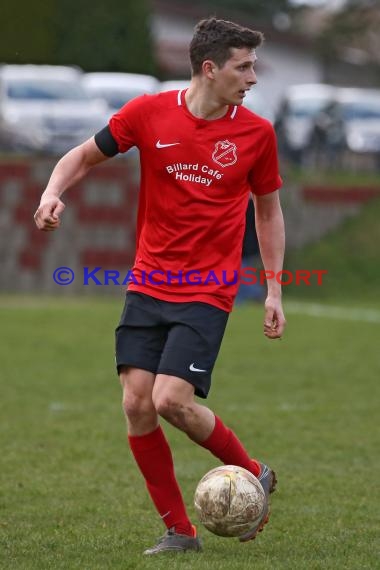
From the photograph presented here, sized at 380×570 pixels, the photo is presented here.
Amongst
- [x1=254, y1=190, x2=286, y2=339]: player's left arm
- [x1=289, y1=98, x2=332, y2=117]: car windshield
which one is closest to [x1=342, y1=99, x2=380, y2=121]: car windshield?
[x1=289, y1=98, x2=332, y2=117]: car windshield

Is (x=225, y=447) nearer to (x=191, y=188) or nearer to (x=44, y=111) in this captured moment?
(x=191, y=188)

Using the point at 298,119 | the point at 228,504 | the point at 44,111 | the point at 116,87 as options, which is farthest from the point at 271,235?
the point at 298,119

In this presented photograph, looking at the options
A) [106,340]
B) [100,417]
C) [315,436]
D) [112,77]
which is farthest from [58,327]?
[112,77]

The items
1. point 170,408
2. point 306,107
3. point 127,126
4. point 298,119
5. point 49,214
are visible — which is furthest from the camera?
point 306,107

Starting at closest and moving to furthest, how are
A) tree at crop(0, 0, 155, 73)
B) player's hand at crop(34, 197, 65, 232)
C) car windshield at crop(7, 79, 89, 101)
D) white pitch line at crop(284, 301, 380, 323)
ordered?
player's hand at crop(34, 197, 65, 232), white pitch line at crop(284, 301, 380, 323), car windshield at crop(7, 79, 89, 101), tree at crop(0, 0, 155, 73)

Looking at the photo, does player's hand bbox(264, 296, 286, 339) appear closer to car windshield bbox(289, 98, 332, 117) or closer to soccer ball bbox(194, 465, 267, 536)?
soccer ball bbox(194, 465, 267, 536)

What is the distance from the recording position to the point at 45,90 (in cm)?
2439

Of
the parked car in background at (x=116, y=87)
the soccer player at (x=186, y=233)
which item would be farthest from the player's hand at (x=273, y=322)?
the parked car in background at (x=116, y=87)

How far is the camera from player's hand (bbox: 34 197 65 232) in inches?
199

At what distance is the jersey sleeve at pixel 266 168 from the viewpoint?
5441 millimetres

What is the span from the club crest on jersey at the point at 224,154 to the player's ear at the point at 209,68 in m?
0.27

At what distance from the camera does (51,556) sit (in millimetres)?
5254

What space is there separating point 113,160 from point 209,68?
14743 millimetres

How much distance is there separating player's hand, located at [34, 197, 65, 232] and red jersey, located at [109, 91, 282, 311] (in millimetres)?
477
